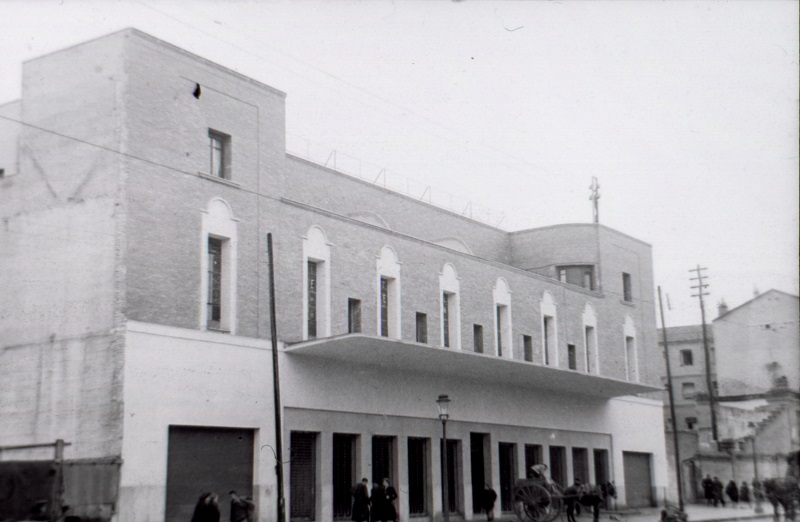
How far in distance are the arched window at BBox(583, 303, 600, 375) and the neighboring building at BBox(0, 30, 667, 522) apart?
303 inches

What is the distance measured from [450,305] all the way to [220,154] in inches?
412

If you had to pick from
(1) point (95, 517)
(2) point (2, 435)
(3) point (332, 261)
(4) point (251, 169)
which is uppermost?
(4) point (251, 169)

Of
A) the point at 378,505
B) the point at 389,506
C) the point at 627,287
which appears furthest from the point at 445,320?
the point at 627,287

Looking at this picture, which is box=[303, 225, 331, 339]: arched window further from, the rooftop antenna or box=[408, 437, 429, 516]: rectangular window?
the rooftop antenna

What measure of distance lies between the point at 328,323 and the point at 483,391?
8.20 metres

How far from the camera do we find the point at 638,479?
4138 cm

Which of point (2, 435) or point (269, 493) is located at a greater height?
point (2, 435)

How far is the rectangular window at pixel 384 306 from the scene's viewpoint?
92.7ft

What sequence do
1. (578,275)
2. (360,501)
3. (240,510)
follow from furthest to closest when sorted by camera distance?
1. (578,275)
2. (360,501)
3. (240,510)

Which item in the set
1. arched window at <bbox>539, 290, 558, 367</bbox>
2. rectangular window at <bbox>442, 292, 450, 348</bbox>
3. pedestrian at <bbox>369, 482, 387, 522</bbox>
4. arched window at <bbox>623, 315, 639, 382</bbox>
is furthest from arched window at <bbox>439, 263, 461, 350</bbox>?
arched window at <bbox>623, 315, 639, 382</bbox>

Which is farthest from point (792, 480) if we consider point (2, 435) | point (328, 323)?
point (2, 435)

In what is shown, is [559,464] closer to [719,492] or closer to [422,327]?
[422,327]

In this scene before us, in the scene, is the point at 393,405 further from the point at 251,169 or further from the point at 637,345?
the point at 637,345

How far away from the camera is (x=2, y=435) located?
21703mm
